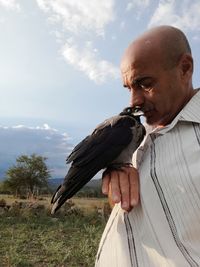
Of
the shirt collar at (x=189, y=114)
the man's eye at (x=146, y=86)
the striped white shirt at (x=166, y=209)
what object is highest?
the man's eye at (x=146, y=86)

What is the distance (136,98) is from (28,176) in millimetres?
31312

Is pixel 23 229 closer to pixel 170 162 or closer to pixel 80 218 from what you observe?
pixel 80 218

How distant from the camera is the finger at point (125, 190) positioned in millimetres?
1453

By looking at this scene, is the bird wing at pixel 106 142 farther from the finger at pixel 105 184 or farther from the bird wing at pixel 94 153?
the finger at pixel 105 184

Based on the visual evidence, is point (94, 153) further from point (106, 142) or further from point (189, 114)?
point (189, 114)

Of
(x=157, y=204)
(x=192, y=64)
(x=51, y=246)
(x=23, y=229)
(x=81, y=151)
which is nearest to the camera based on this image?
(x=157, y=204)

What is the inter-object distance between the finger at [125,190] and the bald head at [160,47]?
0.43 metres

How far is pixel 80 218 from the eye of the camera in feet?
37.8

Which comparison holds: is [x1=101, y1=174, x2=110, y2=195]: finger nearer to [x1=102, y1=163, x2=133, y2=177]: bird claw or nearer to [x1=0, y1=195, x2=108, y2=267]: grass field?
[x1=102, y1=163, x2=133, y2=177]: bird claw

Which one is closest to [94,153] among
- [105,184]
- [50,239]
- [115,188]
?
[105,184]

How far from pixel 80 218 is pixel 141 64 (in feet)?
33.7

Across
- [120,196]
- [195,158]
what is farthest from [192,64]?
[120,196]

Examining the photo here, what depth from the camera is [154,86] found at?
1620 mm

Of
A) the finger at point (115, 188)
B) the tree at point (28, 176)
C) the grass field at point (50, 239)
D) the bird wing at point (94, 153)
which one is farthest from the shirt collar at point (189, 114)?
the tree at point (28, 176)
